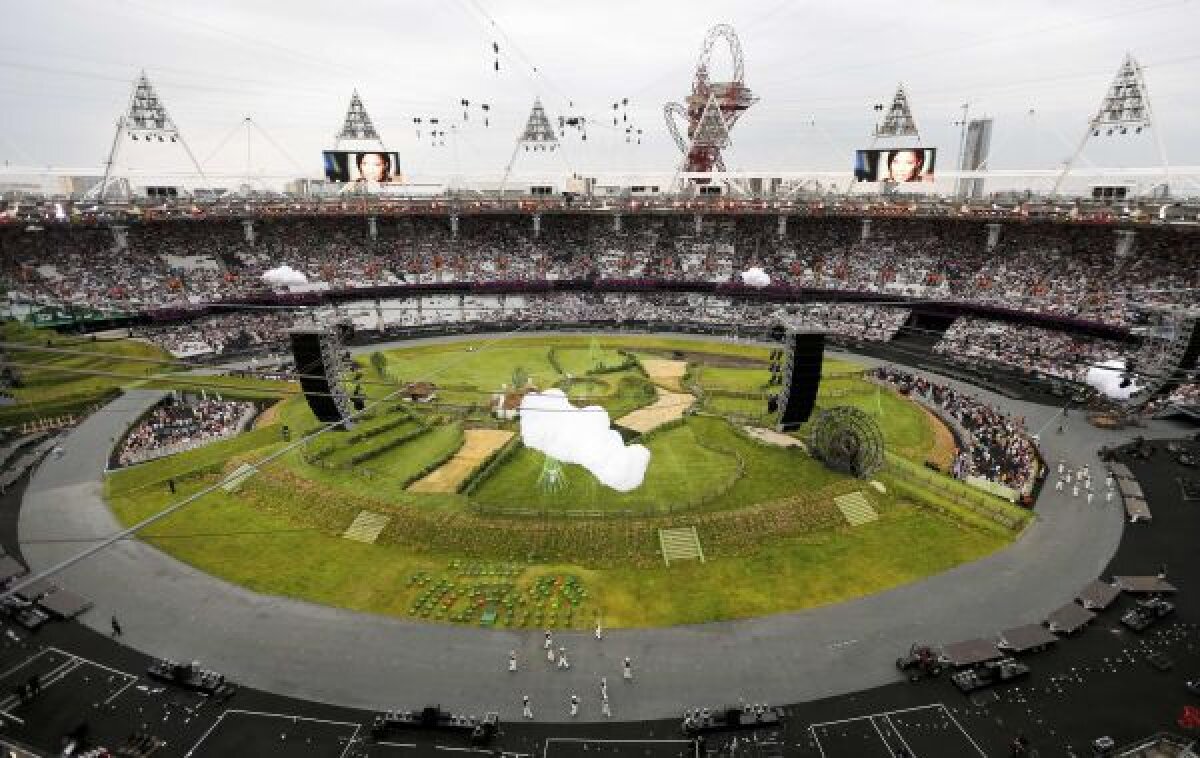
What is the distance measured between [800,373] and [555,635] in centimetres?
1949

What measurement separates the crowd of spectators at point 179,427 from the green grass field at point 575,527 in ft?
9.51

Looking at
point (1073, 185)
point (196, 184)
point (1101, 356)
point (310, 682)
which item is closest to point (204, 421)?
point (310, 682)

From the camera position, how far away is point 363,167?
338ft

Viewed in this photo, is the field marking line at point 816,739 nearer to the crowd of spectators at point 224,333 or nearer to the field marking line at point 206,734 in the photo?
the field marking line at point 206,734

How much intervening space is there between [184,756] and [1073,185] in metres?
116

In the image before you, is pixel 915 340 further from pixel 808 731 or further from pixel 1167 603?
pixel 808 731

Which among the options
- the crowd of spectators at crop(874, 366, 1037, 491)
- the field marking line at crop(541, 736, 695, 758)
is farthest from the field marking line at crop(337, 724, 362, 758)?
the crowd of spectators at crop(874, 366, 1037, 491)

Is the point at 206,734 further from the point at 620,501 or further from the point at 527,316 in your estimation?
the point at 527,316

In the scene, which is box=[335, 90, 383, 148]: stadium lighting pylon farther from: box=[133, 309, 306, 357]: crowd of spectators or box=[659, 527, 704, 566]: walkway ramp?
box=[659, 527, 704, 566]: walkway ramp

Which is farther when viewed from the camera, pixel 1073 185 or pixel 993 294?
pixel 1073 185

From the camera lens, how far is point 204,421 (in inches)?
2344

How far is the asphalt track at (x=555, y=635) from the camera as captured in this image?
30328 mm

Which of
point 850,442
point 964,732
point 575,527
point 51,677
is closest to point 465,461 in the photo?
point 575,527

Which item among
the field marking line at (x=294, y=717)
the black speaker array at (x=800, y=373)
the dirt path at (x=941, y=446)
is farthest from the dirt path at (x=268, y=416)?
the dirt path at (x=941, y=446)
